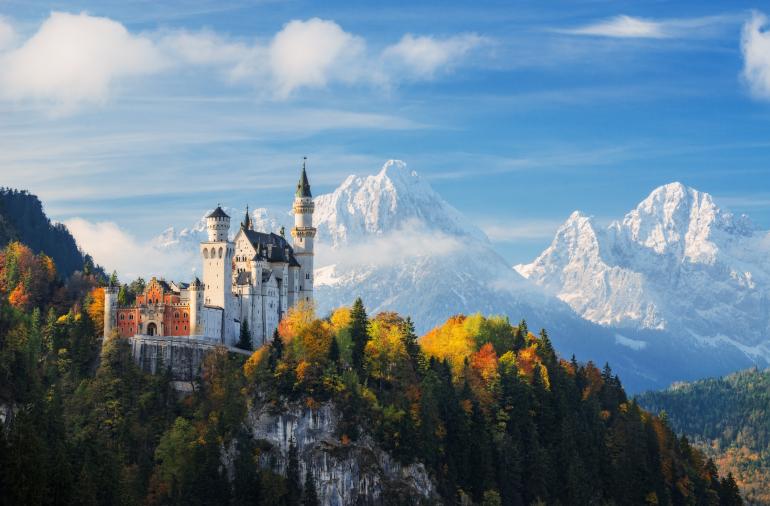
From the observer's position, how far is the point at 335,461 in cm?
18400

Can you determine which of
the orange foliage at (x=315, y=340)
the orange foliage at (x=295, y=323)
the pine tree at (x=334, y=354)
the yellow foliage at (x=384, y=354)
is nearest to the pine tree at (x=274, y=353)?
the orange foliage at (x=295, y=323)

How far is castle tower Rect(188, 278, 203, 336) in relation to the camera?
19062cm

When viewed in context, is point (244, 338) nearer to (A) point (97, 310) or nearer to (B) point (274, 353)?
(B) point (274, 353)

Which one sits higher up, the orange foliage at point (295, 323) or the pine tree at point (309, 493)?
the orange foliage at point (295, 323)

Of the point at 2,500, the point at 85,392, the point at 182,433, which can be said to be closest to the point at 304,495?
the point at 182,433

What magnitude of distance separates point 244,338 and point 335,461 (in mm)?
24562

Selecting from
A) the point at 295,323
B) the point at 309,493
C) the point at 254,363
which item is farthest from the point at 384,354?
the point at 309,493

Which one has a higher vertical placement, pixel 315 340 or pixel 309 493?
pixel 315 340

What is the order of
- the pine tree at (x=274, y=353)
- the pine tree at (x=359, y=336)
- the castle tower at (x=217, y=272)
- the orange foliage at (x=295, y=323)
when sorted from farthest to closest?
the castle tower at (x=217, y=272) → the orange foliage at (x=295, y=323) → the pine tree at (x=359, y=336) → the pine tree at (x=274, y=353)

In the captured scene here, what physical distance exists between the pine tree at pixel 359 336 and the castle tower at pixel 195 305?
20.8 m

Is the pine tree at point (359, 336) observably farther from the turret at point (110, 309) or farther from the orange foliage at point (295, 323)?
the turret at point (110, 309)

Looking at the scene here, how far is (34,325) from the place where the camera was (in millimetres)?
192125

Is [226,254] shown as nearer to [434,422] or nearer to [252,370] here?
[252,370]

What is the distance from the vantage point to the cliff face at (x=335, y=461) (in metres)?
182
